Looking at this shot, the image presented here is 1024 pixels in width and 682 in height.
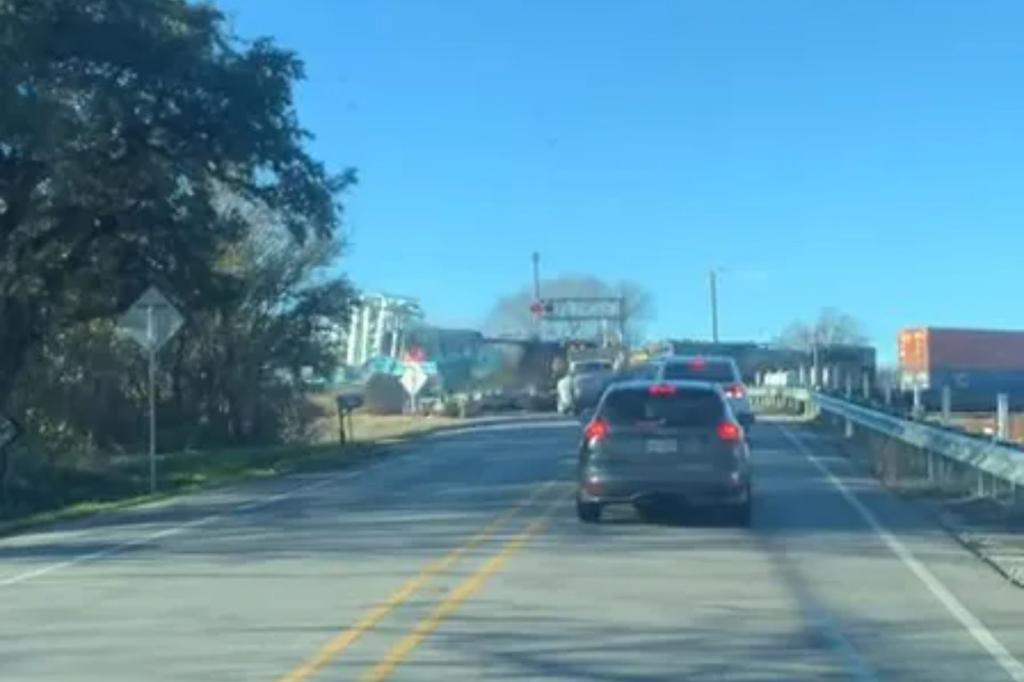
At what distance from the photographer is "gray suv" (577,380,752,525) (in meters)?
21.7

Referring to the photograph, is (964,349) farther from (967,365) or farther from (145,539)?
(145,539)

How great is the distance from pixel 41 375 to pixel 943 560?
3301 cm

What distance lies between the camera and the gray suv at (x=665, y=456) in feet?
71.2

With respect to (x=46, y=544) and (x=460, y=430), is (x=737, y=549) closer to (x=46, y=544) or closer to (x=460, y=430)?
(x=46, y=544)

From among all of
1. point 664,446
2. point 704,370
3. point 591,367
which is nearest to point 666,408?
point 664,446

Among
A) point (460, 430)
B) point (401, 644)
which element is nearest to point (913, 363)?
point (460, 430)

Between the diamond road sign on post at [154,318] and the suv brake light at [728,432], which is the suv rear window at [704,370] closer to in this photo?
the diamond road sign on post at [154,318]

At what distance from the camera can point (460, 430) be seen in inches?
2302

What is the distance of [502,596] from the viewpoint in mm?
15227

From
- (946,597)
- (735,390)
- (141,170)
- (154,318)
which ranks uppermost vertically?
(141,170)

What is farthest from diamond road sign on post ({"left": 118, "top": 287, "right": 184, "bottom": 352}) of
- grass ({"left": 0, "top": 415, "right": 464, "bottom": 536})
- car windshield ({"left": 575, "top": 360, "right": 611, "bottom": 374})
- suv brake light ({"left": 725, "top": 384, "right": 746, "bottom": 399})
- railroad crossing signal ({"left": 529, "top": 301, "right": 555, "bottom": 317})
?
railroad crossing signal ({"left": 529, "top": 301, "right": 555, "bottom": 317})

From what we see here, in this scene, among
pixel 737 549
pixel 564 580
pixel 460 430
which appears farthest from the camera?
pixel 460 430

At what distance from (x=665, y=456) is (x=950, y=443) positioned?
5.48 m

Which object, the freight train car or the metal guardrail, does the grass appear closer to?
the metal guardrail
